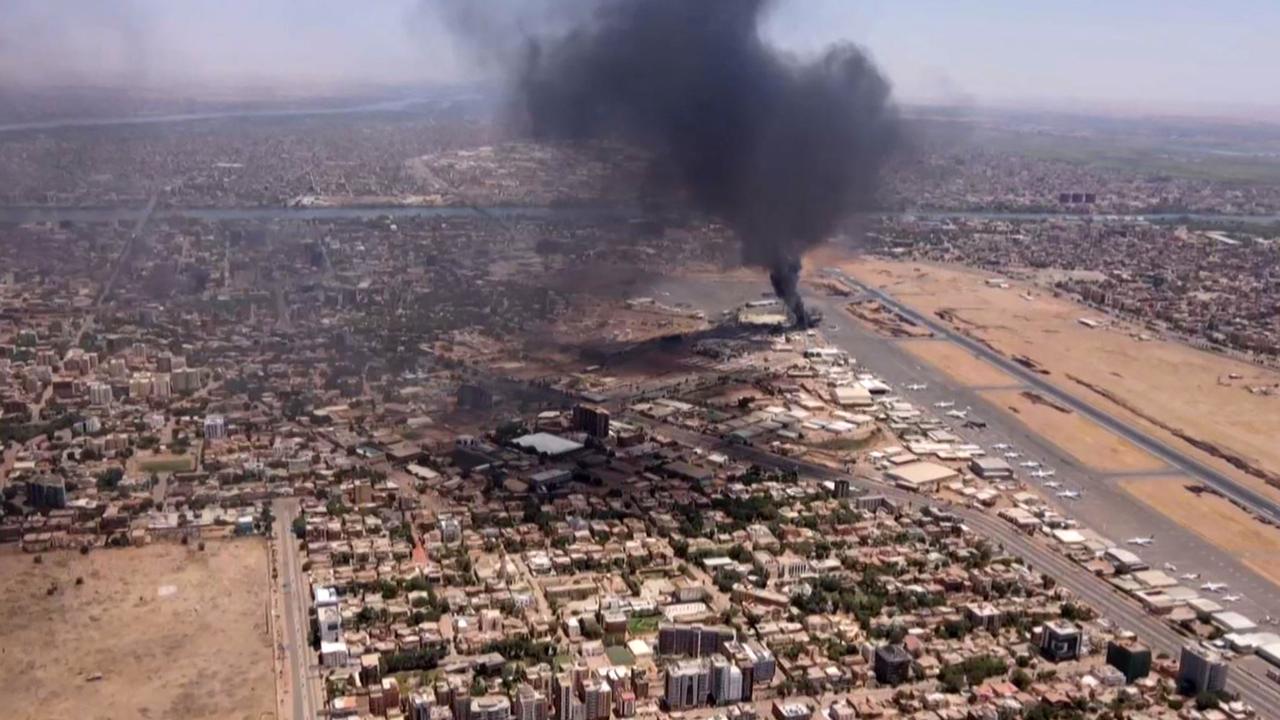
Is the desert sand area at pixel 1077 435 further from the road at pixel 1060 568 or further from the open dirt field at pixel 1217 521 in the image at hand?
the road at pixel 1060 568

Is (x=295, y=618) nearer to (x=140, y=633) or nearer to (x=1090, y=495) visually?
(x=140, y=633)

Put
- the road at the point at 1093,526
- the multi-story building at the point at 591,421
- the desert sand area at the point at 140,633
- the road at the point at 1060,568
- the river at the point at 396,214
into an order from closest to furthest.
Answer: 1. the desert sand area at the point at 140,633
2. the road at the point at 1060,568
3. the road at the point at 1093,526
4. the multi-story building at the point at 591,421
5. the river at the point at 396,214

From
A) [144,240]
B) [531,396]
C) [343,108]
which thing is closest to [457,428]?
[531,396]

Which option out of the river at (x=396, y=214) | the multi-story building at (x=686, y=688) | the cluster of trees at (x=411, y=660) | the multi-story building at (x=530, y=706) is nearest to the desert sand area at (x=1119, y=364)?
the river at (x=396, y=214)

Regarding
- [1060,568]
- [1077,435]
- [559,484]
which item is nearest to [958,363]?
[1077,435]

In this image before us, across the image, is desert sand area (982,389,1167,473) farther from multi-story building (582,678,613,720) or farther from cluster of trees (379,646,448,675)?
cluster of trees (379,646,448,675)

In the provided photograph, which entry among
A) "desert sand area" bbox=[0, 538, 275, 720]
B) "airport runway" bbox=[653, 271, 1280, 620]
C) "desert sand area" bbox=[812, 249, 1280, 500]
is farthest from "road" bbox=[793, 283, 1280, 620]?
"desert sand area" bbox=[0, 538, 275, 720]
